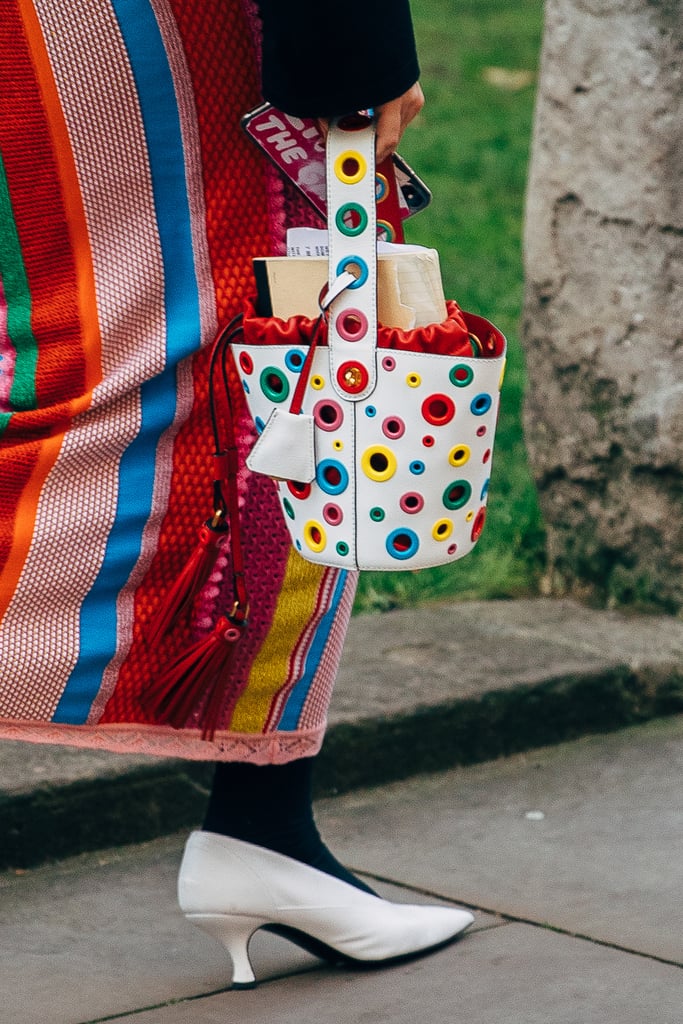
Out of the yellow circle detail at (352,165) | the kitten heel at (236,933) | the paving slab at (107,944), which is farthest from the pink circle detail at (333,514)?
the paving slab at (107,944)

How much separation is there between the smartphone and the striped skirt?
7cm

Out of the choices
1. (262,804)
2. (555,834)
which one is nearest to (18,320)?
(262,804)

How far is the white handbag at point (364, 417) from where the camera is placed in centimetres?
160

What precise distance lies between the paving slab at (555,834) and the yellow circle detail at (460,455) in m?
0.91

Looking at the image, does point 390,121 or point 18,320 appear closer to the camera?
point 390,121

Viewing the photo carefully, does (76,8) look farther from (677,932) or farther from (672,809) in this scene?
(672,809)

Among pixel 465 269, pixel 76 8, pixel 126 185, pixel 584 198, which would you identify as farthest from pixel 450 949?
pixel 465 269

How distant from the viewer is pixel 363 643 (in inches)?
133

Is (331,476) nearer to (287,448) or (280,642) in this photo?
(287,448)

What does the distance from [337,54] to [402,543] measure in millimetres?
494

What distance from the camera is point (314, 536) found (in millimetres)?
1684

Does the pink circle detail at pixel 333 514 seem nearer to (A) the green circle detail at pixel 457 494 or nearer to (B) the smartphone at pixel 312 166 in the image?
(A) the green circle detail at pixel 457 494

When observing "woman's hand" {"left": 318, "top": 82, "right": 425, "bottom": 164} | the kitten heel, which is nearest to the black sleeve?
"woman's hand" {"left": 318, "top": 82, "right": 425, "bottom": 164}

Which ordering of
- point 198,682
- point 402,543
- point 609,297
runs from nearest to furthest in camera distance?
point 402,543 → point 198,682 → point 609,297
